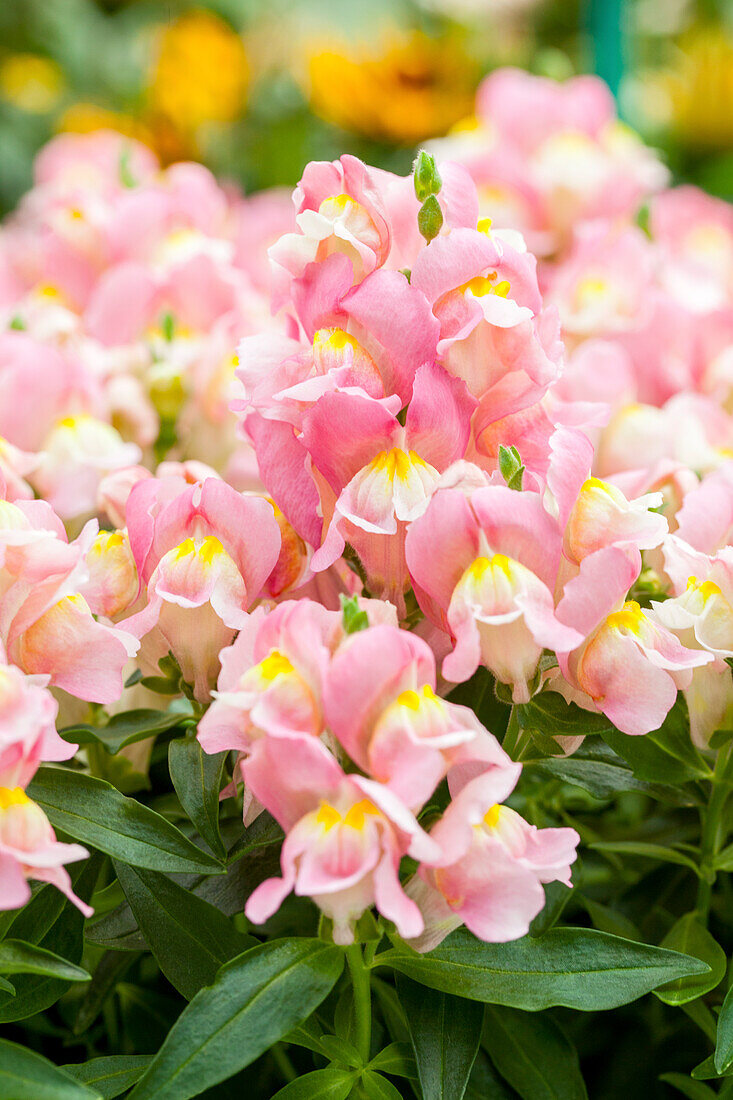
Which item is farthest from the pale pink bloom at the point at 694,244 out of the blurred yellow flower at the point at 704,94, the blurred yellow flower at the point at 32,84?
the blurred yellow flower at the point at 32,84

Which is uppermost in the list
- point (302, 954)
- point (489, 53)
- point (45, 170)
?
point (302, 954)

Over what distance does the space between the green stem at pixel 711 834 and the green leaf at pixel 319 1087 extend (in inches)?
8.9

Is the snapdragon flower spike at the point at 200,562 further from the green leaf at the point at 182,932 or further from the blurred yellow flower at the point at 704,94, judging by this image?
the blurred yellow flower at the point at 704,94

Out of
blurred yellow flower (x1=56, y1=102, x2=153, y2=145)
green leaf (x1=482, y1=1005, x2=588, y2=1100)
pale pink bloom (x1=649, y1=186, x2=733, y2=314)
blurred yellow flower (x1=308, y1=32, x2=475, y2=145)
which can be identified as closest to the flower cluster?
green leaf (x1=482, y1=1005, x2=588, y2=1100)

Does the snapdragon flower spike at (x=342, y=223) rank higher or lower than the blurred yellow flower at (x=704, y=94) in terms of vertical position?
higher

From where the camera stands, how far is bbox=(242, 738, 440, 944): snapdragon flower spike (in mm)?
434

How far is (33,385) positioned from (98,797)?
0.38 m

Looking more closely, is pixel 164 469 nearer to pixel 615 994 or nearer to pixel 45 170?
pixel 615 994

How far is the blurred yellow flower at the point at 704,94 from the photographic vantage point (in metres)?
2.37

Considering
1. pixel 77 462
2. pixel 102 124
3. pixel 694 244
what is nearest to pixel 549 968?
pixel 77 462

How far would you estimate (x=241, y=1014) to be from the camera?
47cm

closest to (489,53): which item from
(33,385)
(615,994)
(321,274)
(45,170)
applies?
(45,170)

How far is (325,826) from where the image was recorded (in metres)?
0.45

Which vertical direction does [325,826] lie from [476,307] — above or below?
below
